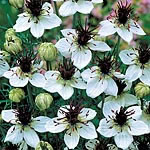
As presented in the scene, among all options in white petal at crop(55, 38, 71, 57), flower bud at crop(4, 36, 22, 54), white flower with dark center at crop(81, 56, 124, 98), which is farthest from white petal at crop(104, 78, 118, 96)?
flower bud at crop(4, 36, 22, 54)

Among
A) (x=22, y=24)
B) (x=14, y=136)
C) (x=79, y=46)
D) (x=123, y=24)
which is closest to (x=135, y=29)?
(x=123, y=24)

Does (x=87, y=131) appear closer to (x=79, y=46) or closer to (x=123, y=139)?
(x=123, y=139)

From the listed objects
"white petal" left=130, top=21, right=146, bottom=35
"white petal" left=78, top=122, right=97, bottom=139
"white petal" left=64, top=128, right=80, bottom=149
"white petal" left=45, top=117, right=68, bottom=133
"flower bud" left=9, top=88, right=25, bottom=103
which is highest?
"white petal" left=130, top=21, right=146, bottom=35

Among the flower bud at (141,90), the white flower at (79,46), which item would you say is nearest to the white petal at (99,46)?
the white flower at (79,46)

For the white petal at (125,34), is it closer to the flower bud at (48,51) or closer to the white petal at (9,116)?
the flower bud at (48,51)

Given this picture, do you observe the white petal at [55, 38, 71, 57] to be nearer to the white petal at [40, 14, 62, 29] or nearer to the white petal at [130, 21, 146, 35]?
the white petal at [40, 14, 62, 29]

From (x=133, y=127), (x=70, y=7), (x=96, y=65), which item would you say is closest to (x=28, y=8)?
(x=70, y=7)

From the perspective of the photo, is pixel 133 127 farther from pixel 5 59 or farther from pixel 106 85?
pixel 5 59
